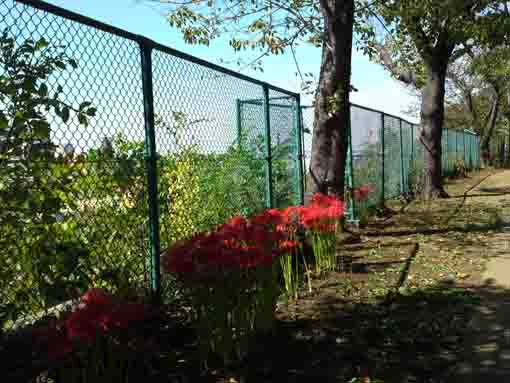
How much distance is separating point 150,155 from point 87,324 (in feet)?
5.94

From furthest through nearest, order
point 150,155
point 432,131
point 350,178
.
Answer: point 432,131 < point 350,178 < point 150,155

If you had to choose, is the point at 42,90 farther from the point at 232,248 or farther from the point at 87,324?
the point at 232,248

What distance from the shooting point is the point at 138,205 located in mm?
3859

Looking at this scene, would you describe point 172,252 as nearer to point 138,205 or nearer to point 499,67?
point 138,205

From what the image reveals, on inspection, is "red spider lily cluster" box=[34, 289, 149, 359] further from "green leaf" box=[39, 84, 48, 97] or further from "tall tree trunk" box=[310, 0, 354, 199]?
"tall tree trunk" box=[310, 0, 354, 199]

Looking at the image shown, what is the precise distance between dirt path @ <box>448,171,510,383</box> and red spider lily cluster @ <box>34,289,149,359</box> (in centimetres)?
193

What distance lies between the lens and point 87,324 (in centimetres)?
226

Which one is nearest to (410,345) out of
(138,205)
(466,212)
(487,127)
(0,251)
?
(138,205)

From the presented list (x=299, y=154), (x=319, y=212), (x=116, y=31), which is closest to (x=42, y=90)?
(x=116, y=31)

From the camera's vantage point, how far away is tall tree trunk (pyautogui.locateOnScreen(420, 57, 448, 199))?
14.1m

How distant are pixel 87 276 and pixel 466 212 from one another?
9.76m

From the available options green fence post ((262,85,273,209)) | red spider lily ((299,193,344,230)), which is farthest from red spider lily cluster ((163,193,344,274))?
green fence post ((262,85,273,209))

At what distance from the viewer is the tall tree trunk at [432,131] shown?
554 inches

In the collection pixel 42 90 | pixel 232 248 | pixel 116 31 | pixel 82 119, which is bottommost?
pixel 232 248
